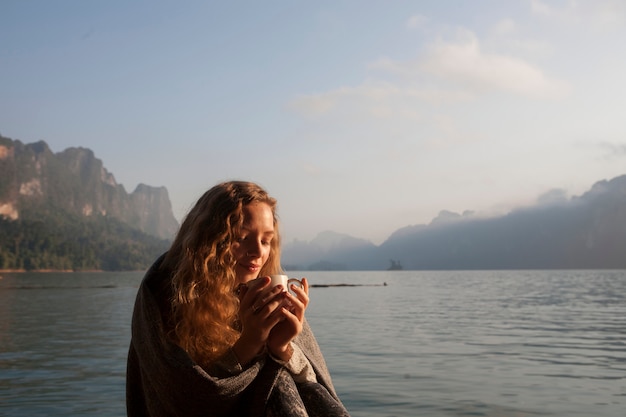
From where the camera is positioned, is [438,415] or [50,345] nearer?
[438,415]

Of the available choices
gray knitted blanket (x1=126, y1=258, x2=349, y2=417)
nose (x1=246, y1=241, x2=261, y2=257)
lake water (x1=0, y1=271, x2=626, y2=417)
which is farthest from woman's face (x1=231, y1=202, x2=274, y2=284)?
lake water (x1=0, y1=271, x2=626, y2=417)

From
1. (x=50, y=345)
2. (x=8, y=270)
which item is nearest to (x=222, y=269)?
(x=50, y=345)

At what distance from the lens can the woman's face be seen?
140 inches

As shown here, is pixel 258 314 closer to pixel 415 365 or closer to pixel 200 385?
pixel 200 385

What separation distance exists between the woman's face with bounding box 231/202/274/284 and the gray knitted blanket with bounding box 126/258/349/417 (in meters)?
0.43

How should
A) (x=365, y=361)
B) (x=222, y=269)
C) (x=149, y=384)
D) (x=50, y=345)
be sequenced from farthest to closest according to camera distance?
(x=50, y=345) → (x=365, y=361) → (x=222, y=269) → (x=149, y=384)

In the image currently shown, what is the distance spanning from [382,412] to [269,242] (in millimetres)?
7447

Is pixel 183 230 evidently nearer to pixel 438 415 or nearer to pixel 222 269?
pixel 222 269

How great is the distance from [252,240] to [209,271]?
31 cm

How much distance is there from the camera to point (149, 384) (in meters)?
3.22

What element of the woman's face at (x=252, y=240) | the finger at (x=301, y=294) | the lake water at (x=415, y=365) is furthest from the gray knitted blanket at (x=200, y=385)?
the lake water at (x=415, y=365)

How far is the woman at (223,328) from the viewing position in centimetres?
302

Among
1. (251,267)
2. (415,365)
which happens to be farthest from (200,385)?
(415,365)

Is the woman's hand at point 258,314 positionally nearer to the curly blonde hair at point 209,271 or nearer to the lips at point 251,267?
the curly blonde hair at point 209,271
